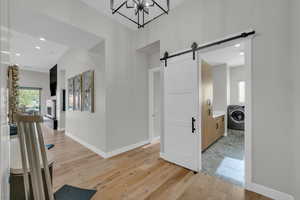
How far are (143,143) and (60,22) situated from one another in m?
3.40

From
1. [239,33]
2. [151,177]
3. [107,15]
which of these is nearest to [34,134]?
[151,177]

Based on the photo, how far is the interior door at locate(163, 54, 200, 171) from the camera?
2.37m

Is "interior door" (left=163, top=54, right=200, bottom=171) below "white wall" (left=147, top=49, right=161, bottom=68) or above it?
below

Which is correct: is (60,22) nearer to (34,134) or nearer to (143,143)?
(34,134)

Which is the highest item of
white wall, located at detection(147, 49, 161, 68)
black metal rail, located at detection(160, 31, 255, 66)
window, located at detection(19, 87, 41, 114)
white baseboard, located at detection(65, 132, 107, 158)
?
white wall, located at detection(147, 49, 161, 68)

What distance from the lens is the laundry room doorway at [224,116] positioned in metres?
1.90

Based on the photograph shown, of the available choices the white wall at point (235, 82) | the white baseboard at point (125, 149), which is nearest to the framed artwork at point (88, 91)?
the white baseboard at point (125, 149)

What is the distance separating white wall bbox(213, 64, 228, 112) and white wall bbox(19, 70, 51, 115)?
9677mm

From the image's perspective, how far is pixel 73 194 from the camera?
5.96 ft

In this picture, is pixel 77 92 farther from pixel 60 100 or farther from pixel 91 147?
pixel 60 100

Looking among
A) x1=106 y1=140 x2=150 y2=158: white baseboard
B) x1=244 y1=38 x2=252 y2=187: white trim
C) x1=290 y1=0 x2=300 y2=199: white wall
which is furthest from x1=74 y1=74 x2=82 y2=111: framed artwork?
x1=290 y1=0 x2=300 y2=199: white wall

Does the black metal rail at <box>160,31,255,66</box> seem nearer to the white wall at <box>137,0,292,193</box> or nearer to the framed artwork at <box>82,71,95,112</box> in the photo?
the white wall at <box>137,0,292,193</box>

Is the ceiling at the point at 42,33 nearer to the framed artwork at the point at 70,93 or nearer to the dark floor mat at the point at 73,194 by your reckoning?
the framed artwork at the point at 70,93

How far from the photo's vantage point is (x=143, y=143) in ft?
12.5
